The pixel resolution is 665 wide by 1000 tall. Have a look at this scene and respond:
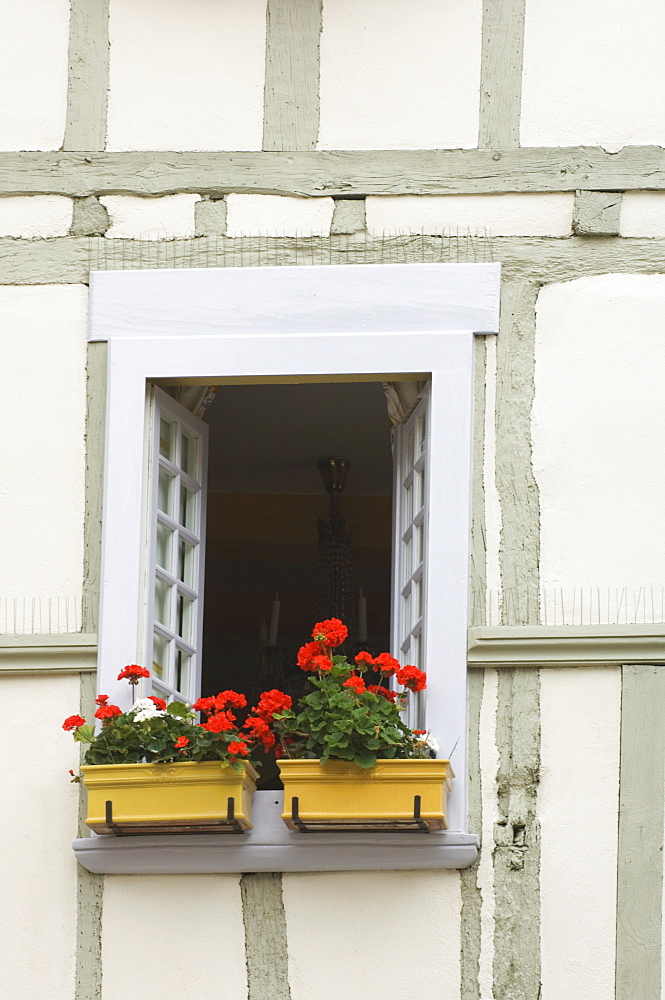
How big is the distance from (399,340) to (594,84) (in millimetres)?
1105

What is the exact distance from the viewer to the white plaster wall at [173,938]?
5.34m

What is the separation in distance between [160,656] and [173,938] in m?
0.94

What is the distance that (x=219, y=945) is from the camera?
17.6 ft

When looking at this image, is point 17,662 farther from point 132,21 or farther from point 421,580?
point 132,21

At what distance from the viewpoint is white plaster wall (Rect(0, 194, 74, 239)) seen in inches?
237

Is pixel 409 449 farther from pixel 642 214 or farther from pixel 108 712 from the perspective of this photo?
pixel 108 712

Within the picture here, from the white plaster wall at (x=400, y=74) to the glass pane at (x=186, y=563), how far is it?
55.2 inches

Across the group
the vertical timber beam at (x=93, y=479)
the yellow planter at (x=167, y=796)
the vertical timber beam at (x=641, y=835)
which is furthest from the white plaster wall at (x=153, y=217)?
the vertical timber beam at (x=641, y=835)

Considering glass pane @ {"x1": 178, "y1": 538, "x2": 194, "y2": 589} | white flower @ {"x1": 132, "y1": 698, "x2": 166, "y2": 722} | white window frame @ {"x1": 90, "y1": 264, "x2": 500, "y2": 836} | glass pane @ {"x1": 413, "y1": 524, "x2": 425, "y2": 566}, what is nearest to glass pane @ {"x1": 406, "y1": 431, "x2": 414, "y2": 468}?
glass pane @ {"x1": 413, "y1": 524, "x2": 425, "y2": 566}

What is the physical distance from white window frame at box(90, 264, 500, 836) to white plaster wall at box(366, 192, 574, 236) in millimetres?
154

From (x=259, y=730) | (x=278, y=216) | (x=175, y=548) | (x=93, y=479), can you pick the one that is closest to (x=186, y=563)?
(x=175, y=548)

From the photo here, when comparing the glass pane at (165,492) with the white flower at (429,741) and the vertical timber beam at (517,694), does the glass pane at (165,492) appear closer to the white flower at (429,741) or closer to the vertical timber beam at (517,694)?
the vertical timber beam at (517,694)

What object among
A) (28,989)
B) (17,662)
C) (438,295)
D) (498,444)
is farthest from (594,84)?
(28,989)

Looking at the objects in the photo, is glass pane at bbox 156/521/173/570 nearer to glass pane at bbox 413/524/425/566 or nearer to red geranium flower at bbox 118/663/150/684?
red geranium flower at bbox 118/663/150/684
